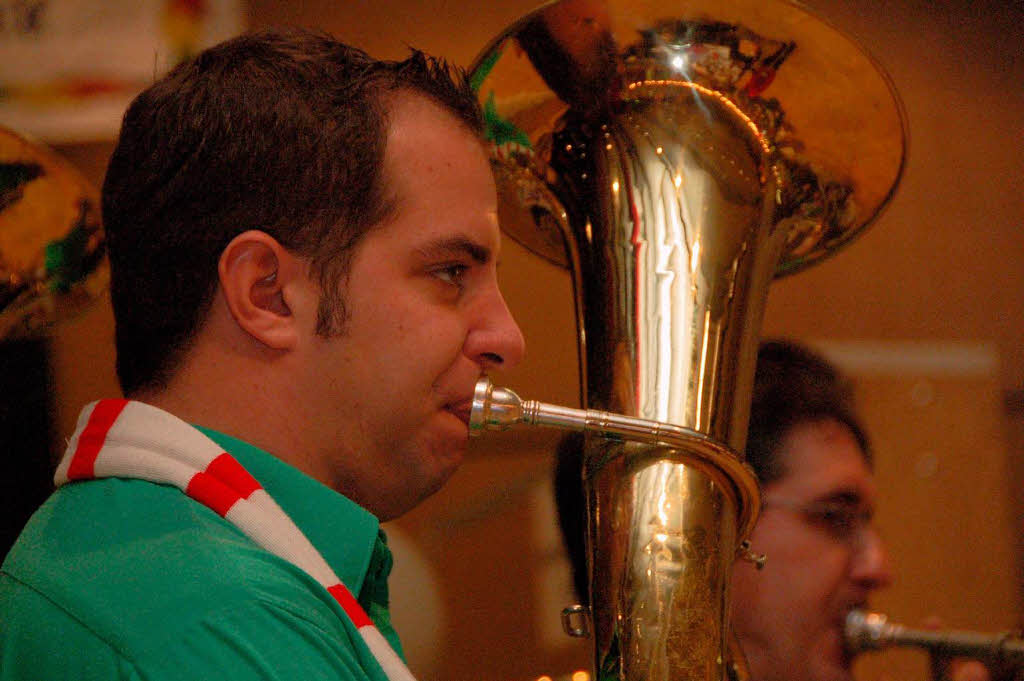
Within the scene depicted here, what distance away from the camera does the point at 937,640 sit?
1.29 metres

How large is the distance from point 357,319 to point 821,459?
0.82m

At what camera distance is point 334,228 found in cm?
83

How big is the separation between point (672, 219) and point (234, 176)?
0.38 m

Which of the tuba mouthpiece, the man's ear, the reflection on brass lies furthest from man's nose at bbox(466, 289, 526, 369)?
the reflection on brass

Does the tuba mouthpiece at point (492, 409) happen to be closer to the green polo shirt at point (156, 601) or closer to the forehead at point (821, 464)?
the green polo shirt at point (156, 601)

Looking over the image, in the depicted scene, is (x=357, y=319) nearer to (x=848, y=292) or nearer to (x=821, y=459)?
(x=821, y=459)

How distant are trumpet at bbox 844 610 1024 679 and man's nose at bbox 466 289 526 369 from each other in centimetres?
67

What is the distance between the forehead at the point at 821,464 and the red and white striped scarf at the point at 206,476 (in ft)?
2.70

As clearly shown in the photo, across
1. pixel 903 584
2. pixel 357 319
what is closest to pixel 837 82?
pixel 357 319

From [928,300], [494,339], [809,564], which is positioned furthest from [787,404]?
[928,300]

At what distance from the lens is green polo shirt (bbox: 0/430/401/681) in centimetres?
59

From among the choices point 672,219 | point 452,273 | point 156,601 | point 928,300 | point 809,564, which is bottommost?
point 156,601

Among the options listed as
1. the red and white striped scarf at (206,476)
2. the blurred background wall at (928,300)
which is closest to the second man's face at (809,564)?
the blurred background wall at (928,300)

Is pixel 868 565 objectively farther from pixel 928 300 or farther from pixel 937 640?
pixel 928 300
